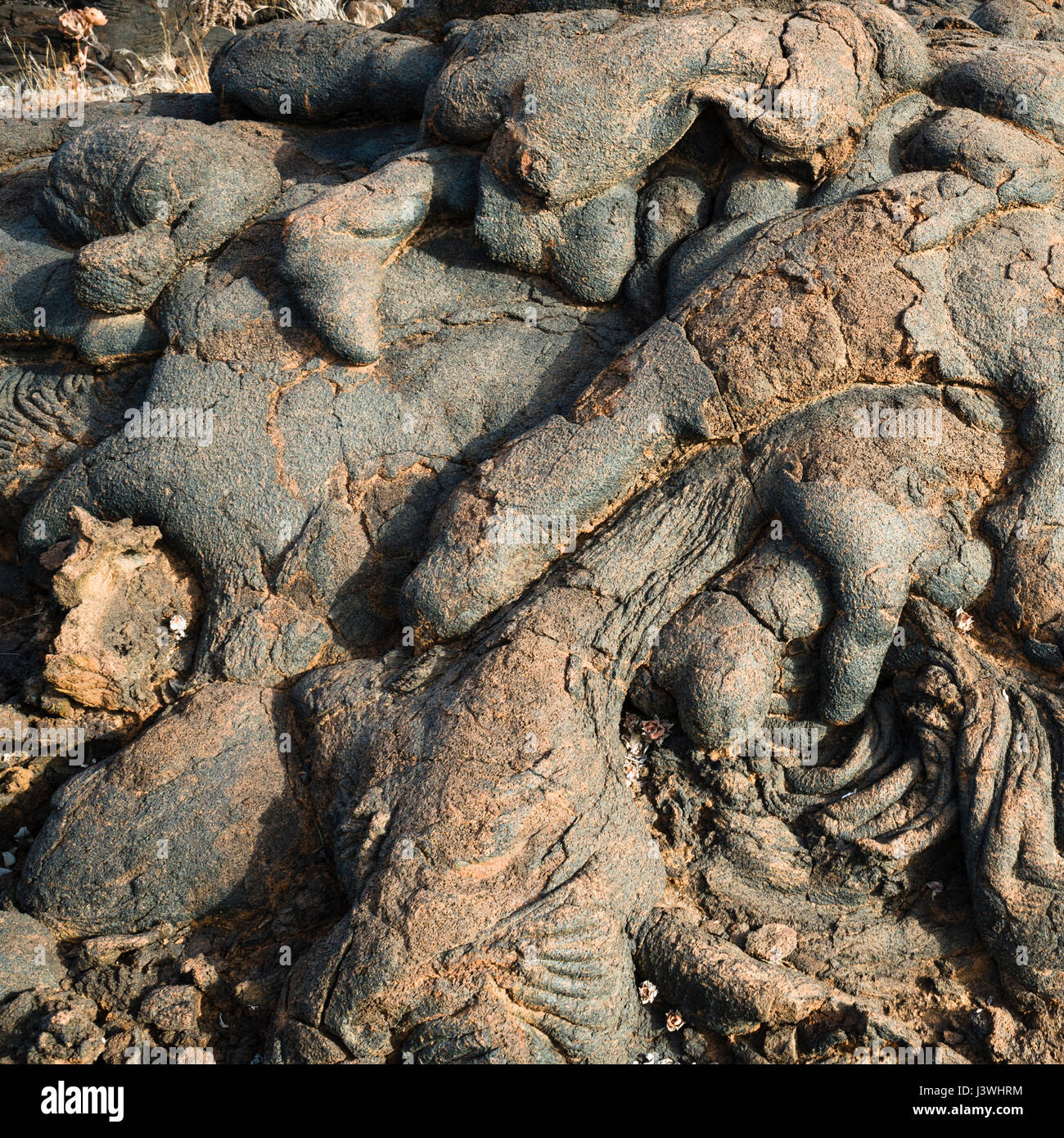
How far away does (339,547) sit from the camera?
185 inches

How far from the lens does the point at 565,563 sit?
4367 mm

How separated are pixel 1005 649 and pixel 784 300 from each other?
1.66 meters

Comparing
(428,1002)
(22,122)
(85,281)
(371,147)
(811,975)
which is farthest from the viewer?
(22,122)

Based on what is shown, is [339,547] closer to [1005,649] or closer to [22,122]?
[1005,649]

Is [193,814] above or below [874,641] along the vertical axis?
below

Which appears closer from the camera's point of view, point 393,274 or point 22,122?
point 393,274

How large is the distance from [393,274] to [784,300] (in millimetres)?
1961

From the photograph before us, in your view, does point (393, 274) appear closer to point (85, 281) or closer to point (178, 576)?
point (85, 281)

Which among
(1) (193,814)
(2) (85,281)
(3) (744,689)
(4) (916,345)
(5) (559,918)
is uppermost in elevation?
(4) (916,345)

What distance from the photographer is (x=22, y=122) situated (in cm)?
653

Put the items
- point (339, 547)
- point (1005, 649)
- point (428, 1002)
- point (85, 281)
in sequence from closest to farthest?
point (428, 1002) → point (1005, 649) → point (339, 547) → point (85, 281)

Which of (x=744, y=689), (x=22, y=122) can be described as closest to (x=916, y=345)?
(x=744, y=689)

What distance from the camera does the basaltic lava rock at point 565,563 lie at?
371 cm

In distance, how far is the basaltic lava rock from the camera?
12.2 ft
